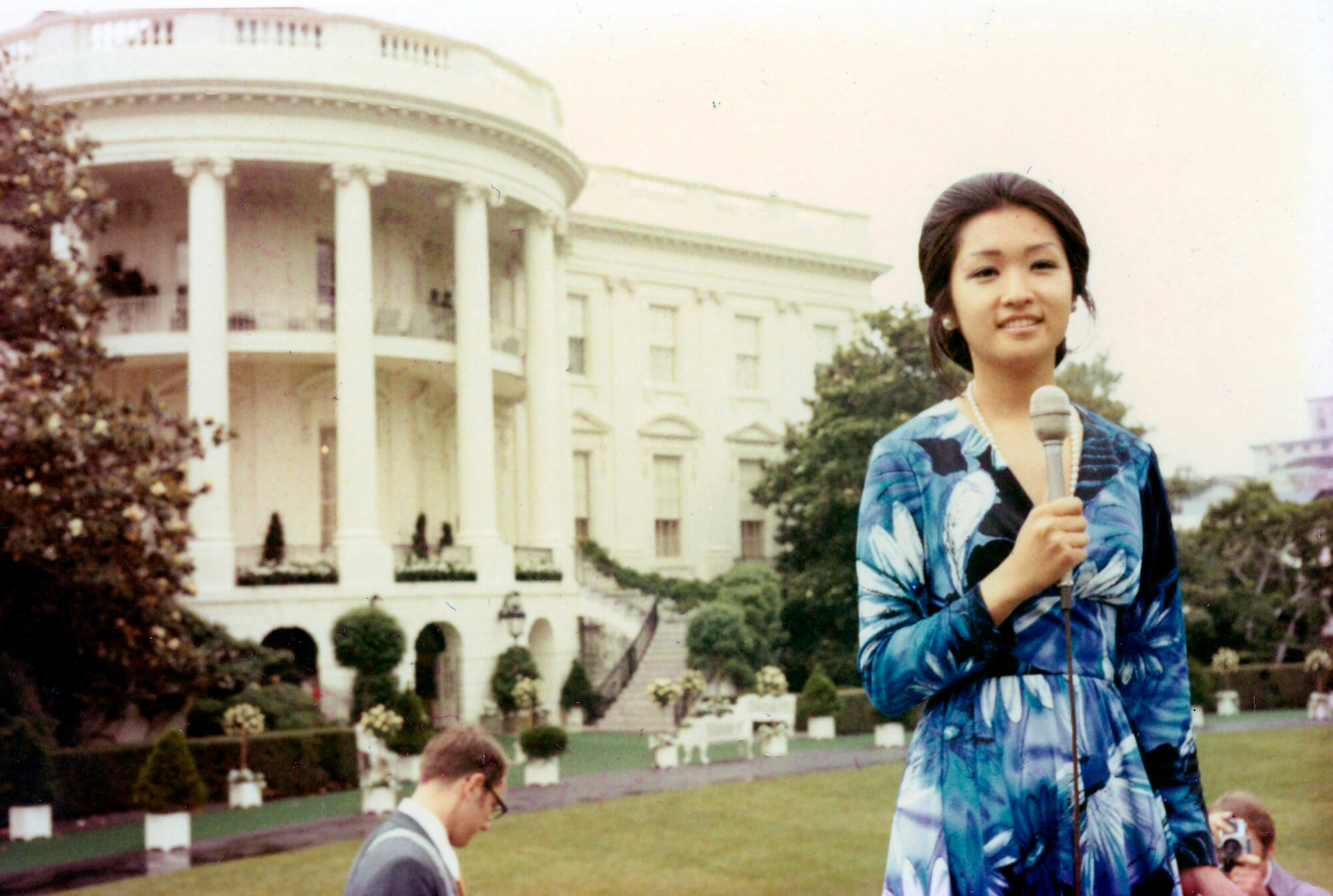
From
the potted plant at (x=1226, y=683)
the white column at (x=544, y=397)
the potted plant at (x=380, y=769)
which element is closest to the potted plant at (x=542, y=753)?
the potted plant at (x=380, y=769)

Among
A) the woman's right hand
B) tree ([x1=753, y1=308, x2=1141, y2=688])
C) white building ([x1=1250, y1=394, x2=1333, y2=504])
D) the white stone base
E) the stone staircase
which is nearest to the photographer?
the woman's right hand

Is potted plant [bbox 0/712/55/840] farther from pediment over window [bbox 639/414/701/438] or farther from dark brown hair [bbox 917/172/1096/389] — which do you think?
pediment over window [bbox 639/414/701/438]

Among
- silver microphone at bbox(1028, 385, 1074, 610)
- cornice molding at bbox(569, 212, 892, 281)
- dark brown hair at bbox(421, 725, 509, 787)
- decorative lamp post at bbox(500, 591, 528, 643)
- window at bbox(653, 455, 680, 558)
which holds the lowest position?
decorative lamp post at bbox(500, 591, 528, 643)

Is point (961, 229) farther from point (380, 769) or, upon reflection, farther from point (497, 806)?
point (380, 769)

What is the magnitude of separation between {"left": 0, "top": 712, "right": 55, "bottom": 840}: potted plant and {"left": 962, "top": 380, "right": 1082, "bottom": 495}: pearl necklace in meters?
13.6

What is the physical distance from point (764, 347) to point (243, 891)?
67.8ft

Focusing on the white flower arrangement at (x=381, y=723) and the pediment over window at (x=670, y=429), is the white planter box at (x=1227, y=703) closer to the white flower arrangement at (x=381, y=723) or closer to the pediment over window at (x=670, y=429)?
the pediment over window at (x=670, y=429)

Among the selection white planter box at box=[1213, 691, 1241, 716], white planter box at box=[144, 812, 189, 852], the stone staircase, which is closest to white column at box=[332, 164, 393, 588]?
the stone staircase

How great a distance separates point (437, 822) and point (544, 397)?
68.4ft

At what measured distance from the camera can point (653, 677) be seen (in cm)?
2303

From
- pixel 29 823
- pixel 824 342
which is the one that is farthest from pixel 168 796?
pixel 824 342

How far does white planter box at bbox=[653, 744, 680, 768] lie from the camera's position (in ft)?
55.6

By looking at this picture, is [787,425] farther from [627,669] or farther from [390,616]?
[390,616]

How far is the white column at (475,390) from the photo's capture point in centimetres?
2227
